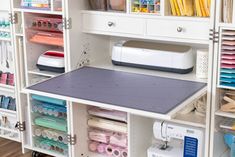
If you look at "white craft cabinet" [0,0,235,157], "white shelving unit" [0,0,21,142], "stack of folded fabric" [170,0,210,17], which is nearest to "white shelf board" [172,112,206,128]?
"white craft cabinet" [0,0,235,157]

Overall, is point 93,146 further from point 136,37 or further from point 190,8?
point 190,8

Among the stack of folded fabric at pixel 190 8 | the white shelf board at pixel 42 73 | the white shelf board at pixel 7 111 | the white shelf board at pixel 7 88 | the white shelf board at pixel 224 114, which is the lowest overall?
the white shelf board at pixel 7 111

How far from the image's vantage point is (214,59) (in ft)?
8.05

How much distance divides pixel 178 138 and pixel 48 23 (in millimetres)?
1236

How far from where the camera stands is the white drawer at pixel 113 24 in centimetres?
276

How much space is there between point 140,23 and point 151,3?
144 mm

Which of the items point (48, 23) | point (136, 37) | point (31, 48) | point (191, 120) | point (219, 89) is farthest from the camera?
point (31, 48)

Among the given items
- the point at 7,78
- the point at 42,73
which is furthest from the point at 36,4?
the point at 7,78

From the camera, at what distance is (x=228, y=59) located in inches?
95.4

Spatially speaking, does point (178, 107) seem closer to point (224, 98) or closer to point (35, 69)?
point (224, 98)

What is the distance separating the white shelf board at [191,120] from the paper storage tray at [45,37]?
3.16ft

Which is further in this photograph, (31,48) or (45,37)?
(31,48)

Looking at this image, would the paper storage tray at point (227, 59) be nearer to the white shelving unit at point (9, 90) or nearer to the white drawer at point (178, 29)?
the white drawer at point (178, 29)

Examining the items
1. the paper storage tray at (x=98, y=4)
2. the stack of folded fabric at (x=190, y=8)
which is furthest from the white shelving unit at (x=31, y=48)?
the stack of folded fabric at (x=190, y=8)
